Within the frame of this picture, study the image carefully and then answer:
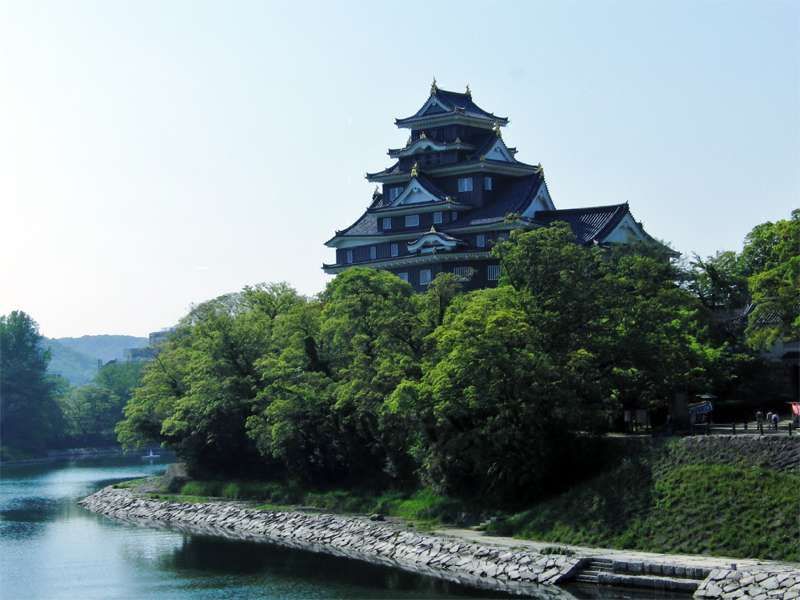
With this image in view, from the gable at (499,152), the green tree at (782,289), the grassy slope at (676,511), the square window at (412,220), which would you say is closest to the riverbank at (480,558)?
the grassy slope at (676,511)

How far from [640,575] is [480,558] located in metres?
6.24

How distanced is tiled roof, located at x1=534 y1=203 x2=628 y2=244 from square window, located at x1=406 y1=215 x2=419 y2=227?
21.6 feet

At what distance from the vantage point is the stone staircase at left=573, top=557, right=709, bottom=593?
108 ft

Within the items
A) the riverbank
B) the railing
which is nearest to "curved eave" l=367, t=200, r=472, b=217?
the riverbank

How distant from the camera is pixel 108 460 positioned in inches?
4338

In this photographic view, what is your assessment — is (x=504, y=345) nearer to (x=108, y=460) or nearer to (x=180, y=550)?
(x=180, y=550)

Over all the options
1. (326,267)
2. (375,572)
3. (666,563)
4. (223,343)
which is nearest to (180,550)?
(375,572)

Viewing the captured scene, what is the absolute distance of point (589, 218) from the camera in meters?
60.8

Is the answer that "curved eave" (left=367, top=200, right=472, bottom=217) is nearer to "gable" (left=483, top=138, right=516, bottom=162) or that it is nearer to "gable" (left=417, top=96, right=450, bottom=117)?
"gable" (left=483, top=138, right=516, bottom=162)

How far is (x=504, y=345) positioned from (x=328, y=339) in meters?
13.9

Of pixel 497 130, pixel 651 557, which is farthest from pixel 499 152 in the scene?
pixel 651 557

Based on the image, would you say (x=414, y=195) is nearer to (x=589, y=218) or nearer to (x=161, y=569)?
(x=589, y=218)

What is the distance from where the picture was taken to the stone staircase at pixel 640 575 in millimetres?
32834

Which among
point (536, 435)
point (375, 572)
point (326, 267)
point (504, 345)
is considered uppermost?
point (326, 267)
